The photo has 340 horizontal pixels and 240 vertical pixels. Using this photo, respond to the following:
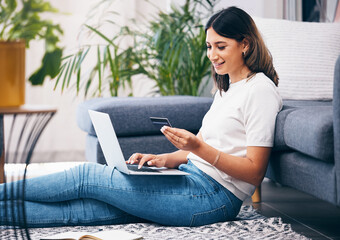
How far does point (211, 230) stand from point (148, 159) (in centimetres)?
31

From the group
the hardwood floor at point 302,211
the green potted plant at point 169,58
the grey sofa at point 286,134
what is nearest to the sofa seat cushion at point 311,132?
the grey sofa at point 286,134

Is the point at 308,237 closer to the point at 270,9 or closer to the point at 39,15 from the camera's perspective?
the point at 270,9

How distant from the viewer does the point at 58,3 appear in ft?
Answer: 13.5

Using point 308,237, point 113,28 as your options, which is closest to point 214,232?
point 308,237

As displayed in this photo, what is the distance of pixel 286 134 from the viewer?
159cm

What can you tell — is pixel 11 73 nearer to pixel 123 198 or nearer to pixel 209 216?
pixel 123 198

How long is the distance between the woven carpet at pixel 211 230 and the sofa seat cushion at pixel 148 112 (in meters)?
0.58

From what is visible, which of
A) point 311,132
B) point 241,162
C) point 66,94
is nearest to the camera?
point 311,132

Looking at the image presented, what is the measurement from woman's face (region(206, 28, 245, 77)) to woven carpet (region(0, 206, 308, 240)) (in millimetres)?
506

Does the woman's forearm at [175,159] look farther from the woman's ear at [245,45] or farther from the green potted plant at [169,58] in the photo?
the green potted plant at [169,58]

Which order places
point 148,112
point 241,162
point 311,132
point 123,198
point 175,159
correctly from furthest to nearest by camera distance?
1. point 148,112
2. point 175,159
3. point 123,198
4. point 241,162
5. point 311,132

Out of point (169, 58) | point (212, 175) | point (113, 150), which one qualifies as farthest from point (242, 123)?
point (169, 58)

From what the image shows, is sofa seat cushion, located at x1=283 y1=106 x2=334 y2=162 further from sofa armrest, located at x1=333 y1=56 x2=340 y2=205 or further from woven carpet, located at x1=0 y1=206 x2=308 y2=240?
woven carpet, located at x1=0 y1=206 x2=308 y2=240

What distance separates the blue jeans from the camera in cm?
164
